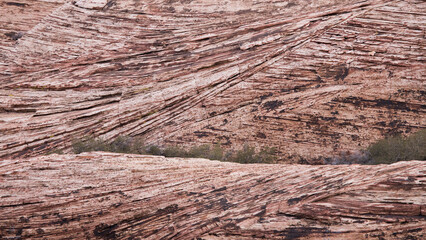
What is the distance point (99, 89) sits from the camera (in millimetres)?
17734

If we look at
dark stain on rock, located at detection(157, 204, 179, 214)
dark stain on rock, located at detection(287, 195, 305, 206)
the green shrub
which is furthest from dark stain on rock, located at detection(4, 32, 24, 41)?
dark stain on rock, located at detection(287, 195, 305, 206)

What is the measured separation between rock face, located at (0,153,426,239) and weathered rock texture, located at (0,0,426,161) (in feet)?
10.7

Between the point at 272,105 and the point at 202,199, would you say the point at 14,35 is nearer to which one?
the point at 272,105

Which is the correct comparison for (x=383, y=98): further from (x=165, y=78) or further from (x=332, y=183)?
(x=165, y=78)

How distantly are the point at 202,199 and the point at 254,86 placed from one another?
6433 millimetres

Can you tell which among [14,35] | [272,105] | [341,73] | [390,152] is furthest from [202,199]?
[14,35]

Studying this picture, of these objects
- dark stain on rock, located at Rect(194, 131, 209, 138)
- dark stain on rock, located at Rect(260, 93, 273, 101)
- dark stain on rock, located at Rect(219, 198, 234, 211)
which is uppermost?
dark stain on rock, located at Rect(260, 93, 273, 101)

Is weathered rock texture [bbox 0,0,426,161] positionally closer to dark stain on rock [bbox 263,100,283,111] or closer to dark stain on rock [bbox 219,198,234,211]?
dark stain on rock [bbox 263,100,283,111]

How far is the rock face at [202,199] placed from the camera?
12.2 meters

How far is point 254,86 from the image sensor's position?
58.1 ft

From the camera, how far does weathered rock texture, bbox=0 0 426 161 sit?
17.3 m

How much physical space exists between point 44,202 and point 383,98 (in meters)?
13.9

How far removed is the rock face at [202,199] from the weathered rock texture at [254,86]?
327 centimetres

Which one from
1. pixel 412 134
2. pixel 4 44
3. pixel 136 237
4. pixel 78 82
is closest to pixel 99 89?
pixel 78 82
